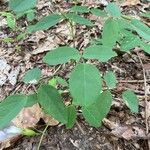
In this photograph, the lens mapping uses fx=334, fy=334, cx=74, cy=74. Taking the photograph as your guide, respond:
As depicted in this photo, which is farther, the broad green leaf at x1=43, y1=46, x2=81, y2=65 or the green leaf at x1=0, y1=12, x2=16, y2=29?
the green leaf at x1=0, y1=12, x2=16, y2=29

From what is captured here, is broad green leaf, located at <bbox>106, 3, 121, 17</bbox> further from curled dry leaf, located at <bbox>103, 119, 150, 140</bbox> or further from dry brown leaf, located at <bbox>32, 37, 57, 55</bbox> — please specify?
dry brown leaf, located at <bbox>32, 37, 57, 55</bbox>

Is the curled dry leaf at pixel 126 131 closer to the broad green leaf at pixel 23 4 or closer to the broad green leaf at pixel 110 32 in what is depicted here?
Result: the broad green leaf at pixel 110 32

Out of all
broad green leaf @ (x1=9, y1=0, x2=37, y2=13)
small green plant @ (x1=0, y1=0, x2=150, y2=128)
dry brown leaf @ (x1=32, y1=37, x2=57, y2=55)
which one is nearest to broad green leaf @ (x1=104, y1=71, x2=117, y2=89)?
small green plant @ (x1=0, y1=0, x2=150, y2=128)

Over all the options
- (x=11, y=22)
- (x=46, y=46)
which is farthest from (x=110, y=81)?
(x=11, y=22)

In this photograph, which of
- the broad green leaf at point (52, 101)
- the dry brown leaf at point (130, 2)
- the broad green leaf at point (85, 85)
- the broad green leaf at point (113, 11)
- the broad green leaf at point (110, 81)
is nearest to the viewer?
the broad green leaf at point (85, 85)

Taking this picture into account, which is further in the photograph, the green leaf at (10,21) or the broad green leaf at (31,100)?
the green leaf at (10,21)

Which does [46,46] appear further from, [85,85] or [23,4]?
[85,85]

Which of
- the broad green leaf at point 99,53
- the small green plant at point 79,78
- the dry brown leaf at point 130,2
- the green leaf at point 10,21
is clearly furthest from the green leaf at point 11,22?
the broad green leaf at point 99,53
